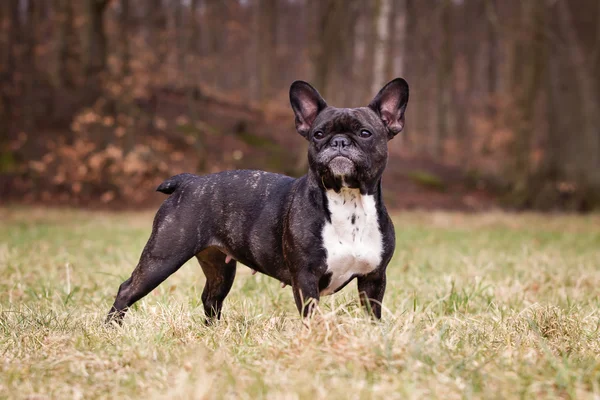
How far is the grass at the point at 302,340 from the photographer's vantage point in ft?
9.50

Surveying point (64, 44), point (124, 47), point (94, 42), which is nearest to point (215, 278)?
point (124, 47)

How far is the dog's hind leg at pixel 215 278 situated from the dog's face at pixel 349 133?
1.17 m

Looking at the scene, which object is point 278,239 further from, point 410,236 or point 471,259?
point 410,236

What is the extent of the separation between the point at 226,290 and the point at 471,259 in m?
3.99

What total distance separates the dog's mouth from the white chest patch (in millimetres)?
183

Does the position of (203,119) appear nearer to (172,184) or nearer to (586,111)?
(586,111)

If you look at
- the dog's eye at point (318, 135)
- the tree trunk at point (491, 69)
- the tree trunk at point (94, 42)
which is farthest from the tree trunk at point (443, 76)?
the dog's eye at point (318, 135)

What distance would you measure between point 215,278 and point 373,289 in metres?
1.31

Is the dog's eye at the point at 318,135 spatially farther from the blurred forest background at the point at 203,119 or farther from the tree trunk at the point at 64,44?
the tree trunk at the point at 64,44

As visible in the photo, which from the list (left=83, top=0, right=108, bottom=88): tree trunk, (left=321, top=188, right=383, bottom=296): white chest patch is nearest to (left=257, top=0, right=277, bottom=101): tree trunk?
(left=83, top=0, right=108, bottom=88): tree trunk

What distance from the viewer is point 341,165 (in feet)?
12.0

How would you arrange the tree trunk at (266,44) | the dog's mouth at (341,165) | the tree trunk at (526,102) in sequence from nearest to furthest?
1. the dog's mouth at (341,165)
2. the tree trunk at (526,102)
3. the tree trunk at (266,44)

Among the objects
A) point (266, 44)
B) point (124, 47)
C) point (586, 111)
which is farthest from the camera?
point (266, 44)

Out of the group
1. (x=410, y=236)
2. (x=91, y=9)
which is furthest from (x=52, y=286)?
(x=91, y=9)
